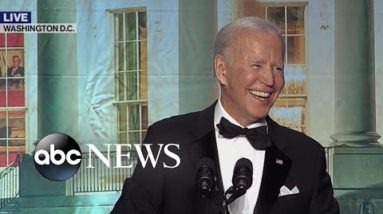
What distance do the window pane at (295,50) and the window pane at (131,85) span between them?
0.65 metres

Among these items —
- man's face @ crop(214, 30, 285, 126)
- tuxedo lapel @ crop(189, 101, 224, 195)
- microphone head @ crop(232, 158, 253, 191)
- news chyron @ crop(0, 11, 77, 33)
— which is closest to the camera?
microphone head @ crop(232, 158, 253, 191)

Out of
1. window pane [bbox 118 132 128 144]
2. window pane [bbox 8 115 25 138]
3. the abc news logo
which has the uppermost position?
window pane [bbox 8 115 25 138]

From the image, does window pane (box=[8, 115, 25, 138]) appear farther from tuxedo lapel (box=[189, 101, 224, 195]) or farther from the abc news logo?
tuxedo lapel (box=[189, 101, 224, 195])

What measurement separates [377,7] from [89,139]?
1348 mm

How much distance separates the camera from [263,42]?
6.19 feet

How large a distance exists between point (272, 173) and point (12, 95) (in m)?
1.86

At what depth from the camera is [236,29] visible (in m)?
1.93

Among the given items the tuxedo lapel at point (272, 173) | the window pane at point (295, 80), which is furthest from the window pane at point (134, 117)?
the tuxedo lapel at point (272, 173)

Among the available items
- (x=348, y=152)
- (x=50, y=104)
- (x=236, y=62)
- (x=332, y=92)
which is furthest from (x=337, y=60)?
(x=236, y=62)

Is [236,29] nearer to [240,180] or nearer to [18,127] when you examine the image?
[240,180]

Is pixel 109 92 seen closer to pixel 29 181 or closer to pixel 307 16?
pixel 29 181

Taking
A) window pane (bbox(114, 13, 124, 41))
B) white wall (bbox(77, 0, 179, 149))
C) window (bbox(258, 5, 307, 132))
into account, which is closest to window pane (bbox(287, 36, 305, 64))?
window (bbox(258, 5, 307, 132))

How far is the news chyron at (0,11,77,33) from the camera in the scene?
11.8 feet

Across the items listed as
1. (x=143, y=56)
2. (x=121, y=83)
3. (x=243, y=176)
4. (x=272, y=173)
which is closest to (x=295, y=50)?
(x=143, y=56)
